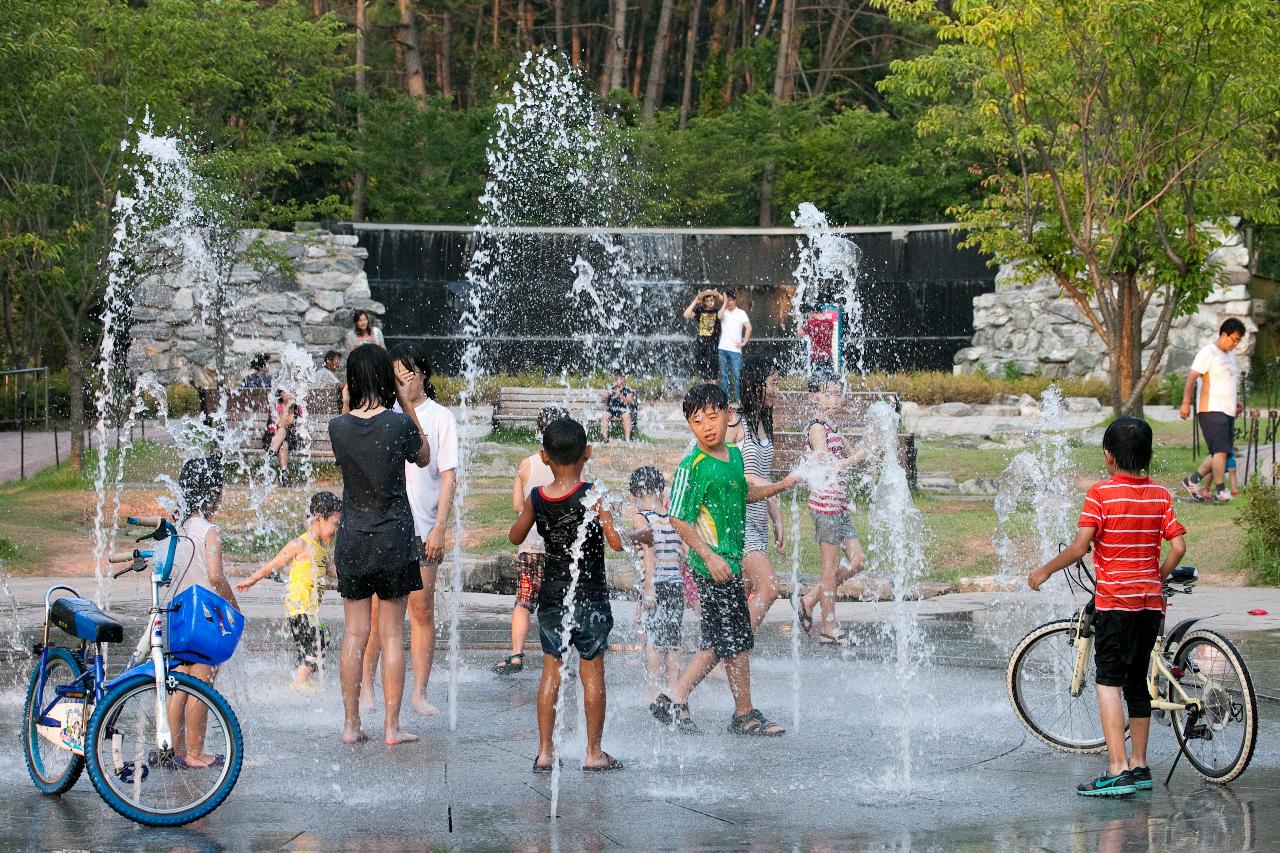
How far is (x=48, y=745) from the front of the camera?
19.4 ft

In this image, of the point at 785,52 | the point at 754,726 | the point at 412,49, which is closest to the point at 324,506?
the point at 754,726

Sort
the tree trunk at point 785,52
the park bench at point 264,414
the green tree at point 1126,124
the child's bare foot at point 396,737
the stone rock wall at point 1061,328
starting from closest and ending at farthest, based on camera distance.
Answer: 1. the child's bare foot at point 396,737
2. the green tree at point 1126,124
3. the park bench at point 264,414
4. the stone rock wall at point 1061,328
5. the tree trunk at point 785,52

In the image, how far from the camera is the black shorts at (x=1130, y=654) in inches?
235

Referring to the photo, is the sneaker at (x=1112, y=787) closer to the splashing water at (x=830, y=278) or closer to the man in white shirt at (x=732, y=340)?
the man in white shirt at (x=732, y=340)

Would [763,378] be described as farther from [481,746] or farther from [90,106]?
[90,106]

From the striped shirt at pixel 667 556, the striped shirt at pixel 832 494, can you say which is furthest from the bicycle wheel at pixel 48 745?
the striped shirt at pixel 832 494

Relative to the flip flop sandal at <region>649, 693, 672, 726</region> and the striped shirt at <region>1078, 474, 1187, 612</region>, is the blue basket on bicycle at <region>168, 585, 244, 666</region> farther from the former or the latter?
the striped shirt at <region>1078, 474, 1187, 612</region>

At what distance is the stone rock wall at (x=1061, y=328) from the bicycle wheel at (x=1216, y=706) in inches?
787

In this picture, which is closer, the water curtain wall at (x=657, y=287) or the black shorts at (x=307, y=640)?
the black shorts at (x=307, y=640)

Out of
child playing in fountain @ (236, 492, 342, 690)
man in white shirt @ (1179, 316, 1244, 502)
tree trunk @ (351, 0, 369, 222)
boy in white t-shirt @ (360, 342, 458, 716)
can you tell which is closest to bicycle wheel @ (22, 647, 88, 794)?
boy in white t-shirt @ (360, 342, 458, 716)

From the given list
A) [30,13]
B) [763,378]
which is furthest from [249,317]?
[763,378]

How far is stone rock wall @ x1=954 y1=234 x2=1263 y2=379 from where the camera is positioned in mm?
26562

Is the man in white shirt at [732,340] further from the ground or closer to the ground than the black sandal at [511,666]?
further from the ground

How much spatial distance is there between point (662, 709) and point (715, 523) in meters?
1.01
